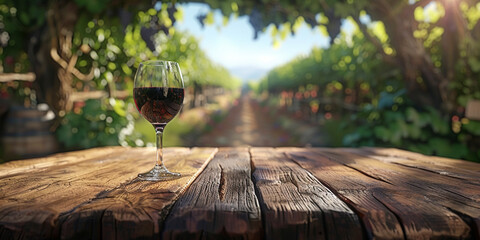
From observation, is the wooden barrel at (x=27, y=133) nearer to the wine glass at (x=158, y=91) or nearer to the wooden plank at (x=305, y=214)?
the wine glass at (x=158, y=91)

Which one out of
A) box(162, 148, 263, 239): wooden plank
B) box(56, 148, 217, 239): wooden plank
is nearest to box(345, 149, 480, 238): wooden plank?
box(162, 148, 263, 239): wooden plank

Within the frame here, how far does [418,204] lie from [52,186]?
89cm

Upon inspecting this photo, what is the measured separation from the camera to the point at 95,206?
0.74 metres

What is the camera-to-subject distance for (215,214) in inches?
27.8

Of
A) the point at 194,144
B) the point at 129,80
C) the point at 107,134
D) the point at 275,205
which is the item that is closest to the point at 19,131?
the point at 107,134

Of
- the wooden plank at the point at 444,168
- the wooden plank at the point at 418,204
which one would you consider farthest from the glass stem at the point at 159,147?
the wooden plank at the point at 444,168

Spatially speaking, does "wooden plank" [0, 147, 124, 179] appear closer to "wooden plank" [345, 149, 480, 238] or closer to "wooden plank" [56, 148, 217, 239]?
"wooden plank" [56, 148, 217, 239]

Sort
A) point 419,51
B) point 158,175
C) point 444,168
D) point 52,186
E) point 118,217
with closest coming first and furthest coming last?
1. point 118,217
2. point 52,186
3. point 158,175
4. point 444,168
5. point 419,51

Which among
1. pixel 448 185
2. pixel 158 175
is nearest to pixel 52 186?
pixel 158 175

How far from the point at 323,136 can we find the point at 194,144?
350 centimetres

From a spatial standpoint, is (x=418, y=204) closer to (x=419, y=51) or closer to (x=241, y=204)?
(x=241, y=204)

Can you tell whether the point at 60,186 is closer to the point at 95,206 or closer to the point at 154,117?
the point at 95,206

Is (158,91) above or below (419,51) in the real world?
below

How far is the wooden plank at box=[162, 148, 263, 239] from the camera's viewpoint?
67 centimetres
